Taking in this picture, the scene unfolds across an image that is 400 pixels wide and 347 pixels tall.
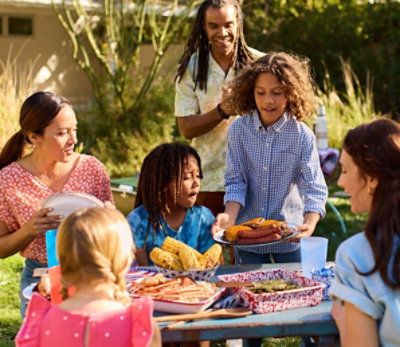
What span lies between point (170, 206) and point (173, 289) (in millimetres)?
972

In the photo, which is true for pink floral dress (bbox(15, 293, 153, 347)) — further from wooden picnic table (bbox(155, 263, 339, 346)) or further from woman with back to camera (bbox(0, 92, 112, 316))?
woman with back to camera (bbox(0, 92, 112, 316))

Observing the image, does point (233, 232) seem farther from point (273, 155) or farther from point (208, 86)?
point (208, 86)

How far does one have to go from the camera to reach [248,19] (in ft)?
54.6

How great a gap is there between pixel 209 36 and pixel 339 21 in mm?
12429

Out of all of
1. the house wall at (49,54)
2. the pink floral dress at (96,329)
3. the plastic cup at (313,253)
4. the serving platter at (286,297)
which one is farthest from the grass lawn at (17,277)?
the house wall at (49,54)

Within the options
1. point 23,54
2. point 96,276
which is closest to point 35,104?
point 96,276

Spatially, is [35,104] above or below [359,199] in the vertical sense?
above

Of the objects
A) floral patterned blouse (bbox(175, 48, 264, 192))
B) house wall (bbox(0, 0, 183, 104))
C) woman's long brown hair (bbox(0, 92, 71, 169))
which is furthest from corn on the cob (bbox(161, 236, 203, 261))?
house wall (bbox(0, 0, 183, 104))

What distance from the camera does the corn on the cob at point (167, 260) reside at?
320cm

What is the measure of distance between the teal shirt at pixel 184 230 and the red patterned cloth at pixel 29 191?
1.21 feet

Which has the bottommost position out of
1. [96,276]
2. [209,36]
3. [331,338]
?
[331,338]

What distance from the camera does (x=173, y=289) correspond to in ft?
9.61

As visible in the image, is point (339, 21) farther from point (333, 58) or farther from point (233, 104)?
point (233, 104)

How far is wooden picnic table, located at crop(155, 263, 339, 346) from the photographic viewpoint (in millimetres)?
2707
